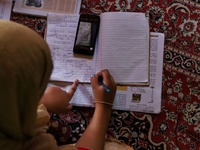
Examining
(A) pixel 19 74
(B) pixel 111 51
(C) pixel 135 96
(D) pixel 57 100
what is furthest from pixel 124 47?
(A) pixel 19 74

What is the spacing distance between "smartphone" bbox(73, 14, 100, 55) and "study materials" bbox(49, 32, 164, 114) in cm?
11

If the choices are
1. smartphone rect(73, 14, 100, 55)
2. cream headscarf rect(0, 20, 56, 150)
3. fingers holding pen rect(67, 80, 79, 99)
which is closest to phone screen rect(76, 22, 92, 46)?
smartphone rect(73, 14, 100, 55)

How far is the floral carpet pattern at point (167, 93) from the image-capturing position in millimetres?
926

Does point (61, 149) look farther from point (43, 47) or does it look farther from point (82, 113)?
point (43, 47)

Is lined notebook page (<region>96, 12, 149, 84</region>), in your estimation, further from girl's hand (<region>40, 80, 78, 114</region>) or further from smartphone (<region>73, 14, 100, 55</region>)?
girl's hand (<region>40, 80, 78, 114</region>)

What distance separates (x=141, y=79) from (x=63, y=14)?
35cm

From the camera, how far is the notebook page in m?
0.97

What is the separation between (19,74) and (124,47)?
0.58m

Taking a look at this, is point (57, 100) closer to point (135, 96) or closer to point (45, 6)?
point (135, 96)

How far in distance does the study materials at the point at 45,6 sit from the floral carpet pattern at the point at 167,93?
2 cm

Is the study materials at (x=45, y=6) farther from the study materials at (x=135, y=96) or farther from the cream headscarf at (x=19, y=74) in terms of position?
the cream headscarf at (x=19, y=74)

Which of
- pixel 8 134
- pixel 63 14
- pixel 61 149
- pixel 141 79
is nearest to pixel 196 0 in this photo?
pixel 141 79

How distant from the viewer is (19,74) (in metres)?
0.44

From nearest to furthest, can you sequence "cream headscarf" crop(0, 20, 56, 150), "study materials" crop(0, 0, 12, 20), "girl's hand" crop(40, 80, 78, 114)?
"cream headscarf" crop(0, 20, 56, 150)
"girl's hand" crop(40, 80, 78, 114)
"study materials" crop(0, 0, 12, 20)
